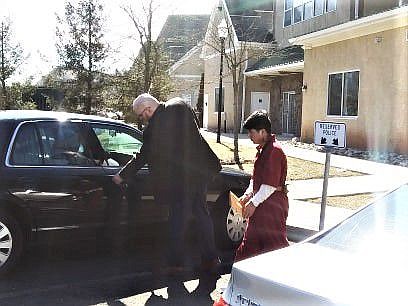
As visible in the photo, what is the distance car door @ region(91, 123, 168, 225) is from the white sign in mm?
2106

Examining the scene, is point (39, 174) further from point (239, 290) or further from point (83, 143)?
point (239, 290)

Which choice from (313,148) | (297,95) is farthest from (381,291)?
(297,95)

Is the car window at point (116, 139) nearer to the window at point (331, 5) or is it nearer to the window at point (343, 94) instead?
the window at point (343, 94)

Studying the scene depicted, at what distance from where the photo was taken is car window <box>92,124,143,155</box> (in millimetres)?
5848

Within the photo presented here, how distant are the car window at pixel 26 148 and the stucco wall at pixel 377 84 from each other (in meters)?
11.4

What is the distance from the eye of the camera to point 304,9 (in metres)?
23.5

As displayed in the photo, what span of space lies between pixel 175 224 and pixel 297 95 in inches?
767

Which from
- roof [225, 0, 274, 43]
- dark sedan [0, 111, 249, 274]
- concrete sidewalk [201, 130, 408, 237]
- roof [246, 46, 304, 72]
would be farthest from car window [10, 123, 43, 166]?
roof [225, 0, 274, 43]

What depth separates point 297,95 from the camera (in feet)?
78.3

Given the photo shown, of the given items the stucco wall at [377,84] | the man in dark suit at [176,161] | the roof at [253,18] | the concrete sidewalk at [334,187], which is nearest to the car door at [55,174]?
the man in dark suit at [176,161]

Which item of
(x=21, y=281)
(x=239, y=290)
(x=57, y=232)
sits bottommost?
(x=21, y=281)

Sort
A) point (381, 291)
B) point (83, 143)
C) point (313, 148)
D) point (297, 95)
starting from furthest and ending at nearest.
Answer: point (297, 95) < point (313, 148) < point (83, 143) < point (381, 291)

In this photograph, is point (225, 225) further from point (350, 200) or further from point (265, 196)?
point (350, 200)

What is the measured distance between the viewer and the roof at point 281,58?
22.4 meters
